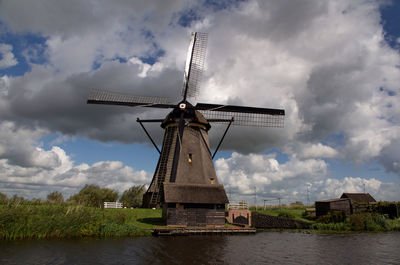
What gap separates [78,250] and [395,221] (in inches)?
1136

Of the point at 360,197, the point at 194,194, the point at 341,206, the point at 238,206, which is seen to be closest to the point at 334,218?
the point at 341,206

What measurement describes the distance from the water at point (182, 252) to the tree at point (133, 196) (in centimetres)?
1565

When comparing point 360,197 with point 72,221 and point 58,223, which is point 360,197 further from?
point 58,223

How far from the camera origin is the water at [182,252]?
11.9 metres

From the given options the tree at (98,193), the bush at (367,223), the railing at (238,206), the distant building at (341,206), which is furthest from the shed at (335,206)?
the tree at (98,193)

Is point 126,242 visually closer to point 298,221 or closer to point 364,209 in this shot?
point 298,221

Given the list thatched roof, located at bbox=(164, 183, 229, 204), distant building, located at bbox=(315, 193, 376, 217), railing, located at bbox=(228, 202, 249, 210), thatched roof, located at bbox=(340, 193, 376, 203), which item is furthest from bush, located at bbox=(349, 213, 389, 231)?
thatched roof, located at bbox=(164, 183, 229, 204)

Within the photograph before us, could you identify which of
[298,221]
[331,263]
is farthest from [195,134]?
[331,263]

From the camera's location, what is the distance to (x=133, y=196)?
33.8m

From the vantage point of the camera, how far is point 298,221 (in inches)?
1131

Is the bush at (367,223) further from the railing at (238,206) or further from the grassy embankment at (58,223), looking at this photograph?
the grassy embankment at (58,223)

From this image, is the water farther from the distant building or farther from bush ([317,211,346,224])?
the distant building

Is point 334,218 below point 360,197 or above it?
below

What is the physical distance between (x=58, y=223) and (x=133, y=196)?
17.5 meters
